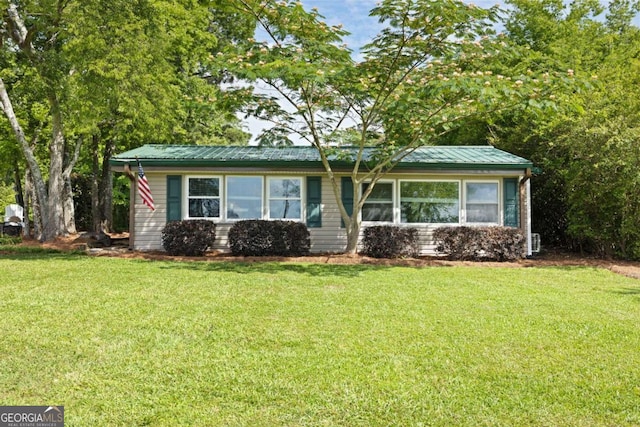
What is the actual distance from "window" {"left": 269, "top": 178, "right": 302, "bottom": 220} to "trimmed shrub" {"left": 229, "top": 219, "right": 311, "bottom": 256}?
761 mm

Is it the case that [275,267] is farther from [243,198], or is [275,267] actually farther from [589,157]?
[589,157]

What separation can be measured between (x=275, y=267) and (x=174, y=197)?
3949mm

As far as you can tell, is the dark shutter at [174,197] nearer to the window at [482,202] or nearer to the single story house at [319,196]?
the single story house at [319,196]

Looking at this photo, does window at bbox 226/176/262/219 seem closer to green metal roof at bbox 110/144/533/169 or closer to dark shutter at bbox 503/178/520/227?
green metal roof at bbox 110/144/533/169

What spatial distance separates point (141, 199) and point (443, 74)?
317 inches

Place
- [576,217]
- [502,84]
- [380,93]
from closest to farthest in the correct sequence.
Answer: [502,84] → [380,93] → [576,217]

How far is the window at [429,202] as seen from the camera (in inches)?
447

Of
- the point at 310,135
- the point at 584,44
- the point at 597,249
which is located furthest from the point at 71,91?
the point at 584,44

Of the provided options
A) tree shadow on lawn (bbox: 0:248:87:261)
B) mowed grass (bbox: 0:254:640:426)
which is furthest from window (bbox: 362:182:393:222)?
tree shadow on lawn (bbox: 0:248:87:261)

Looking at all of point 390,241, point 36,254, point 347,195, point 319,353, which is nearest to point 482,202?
point 390,241

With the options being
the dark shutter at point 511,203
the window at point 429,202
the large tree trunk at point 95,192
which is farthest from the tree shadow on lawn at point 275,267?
the large tree trunk at point 95,192

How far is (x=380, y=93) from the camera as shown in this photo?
29.3ft

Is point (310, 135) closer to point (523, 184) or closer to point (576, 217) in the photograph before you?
point (523, 184)

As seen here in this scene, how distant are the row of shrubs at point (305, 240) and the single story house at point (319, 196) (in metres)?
0.66
